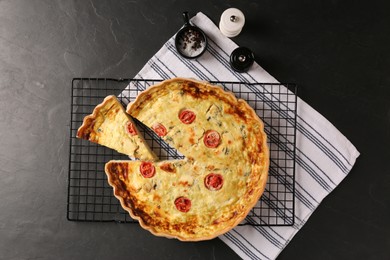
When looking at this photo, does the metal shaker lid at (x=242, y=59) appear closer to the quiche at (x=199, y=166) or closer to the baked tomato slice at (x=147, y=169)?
the quiche at (x=199, y=166)

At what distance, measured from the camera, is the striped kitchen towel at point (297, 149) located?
5.07 metres

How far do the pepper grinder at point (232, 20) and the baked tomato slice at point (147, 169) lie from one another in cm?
159

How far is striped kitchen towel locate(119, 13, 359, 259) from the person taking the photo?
16.6 feet

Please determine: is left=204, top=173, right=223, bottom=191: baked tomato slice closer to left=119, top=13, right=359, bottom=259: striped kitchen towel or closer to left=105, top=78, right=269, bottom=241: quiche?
left=105, top=78, right=269, bottom=241: quiche

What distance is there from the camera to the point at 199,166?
476 cm

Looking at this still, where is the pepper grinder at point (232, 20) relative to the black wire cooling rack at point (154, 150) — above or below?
above

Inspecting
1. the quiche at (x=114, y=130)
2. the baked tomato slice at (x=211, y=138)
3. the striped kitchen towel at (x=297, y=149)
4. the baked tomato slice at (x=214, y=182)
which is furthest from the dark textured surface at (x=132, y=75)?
the baked tomato slice at (x=211, y=138)

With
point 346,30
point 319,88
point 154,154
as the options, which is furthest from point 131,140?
point 346,30

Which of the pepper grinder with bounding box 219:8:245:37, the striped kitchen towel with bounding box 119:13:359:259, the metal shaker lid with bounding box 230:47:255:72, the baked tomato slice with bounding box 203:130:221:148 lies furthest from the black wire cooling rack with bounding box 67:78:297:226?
the pepper grinder with bounding box 219:8:245:37

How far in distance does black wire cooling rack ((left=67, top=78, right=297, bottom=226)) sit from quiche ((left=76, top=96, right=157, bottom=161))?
255 mm

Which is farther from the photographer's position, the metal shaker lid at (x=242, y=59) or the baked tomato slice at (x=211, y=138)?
the metal shaker lid at (x=242, y=59)

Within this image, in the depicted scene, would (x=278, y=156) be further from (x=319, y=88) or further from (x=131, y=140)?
(x=131, y=140)

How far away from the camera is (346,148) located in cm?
514

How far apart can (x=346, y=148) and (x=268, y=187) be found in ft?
3.03
